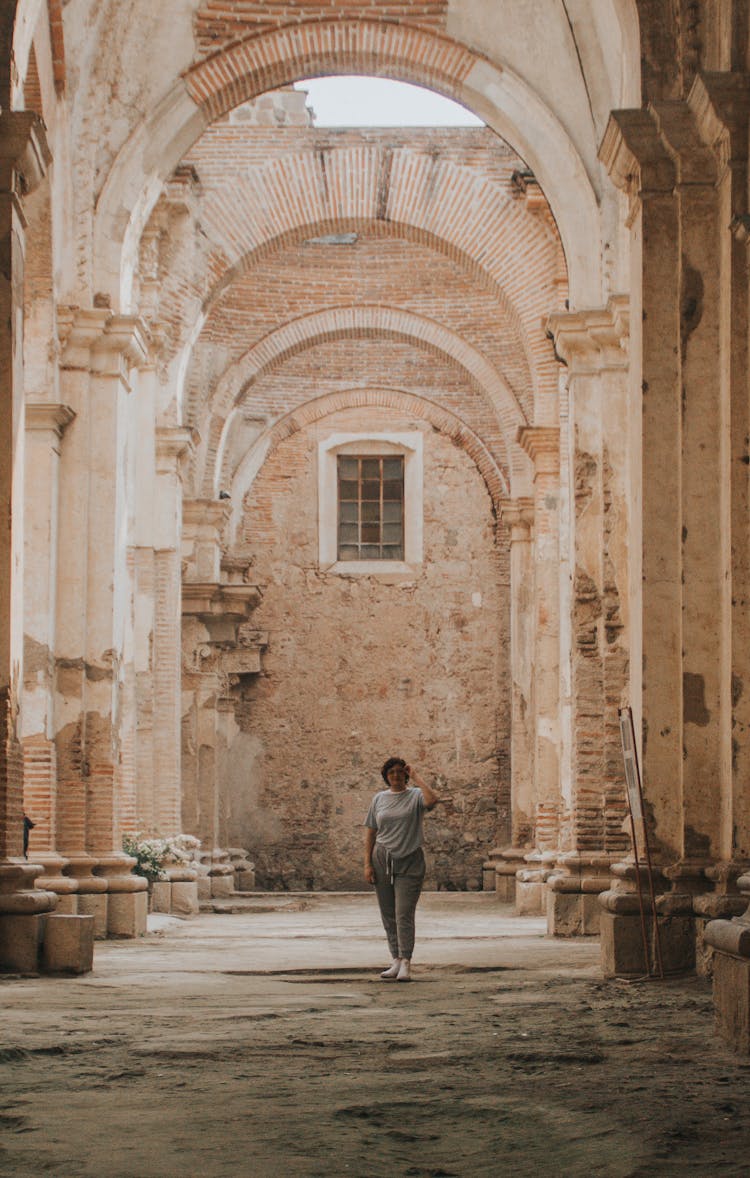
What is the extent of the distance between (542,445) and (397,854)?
28.4ft

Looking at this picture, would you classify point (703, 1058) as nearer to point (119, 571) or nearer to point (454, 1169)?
point (454, 1169)

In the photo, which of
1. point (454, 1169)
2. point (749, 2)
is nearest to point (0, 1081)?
point (454, 1169)

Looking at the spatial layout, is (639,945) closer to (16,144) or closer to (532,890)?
(16,144)

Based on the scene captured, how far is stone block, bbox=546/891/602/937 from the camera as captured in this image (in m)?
12.5

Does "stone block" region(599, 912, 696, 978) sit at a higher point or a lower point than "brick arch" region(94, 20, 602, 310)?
lower

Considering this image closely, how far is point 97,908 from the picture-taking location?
40.7ft

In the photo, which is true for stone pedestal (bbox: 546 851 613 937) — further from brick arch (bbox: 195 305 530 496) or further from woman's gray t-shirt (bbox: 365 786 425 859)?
brick arch (bbox: 195 305 530 496)

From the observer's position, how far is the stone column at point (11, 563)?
8773 millimetres

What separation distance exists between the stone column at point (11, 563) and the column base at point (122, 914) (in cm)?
350

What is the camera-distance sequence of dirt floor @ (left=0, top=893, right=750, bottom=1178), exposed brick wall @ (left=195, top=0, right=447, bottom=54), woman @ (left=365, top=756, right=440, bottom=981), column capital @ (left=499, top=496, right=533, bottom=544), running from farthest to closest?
column capital @ (left=499, top=496, right=533, bottom=544)
exposed brick wall @ (left=195, top=0, right=447, bottom=54)
woman @ (left=365, top=756, right=440, bottom=981)
dirt floor @ (left=0, top=893, right=750, bottom=1178)

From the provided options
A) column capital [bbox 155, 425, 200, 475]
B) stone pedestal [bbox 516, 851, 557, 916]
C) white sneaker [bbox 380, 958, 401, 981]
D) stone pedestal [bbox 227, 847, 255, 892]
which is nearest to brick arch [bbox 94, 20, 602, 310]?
column capital [bbox 155, 425, 200, 475]

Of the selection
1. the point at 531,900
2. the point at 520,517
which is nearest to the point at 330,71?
the point at 531,900

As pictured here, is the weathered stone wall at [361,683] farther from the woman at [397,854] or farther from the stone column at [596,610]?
the woman at [397,854]

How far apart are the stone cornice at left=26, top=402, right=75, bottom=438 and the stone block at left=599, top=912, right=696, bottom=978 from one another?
17.8 feet
